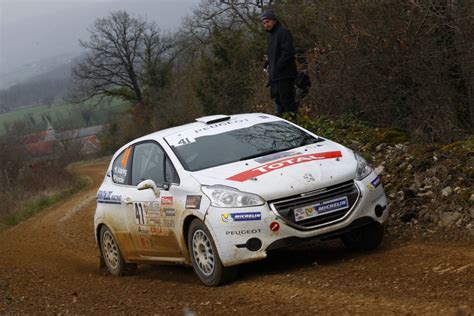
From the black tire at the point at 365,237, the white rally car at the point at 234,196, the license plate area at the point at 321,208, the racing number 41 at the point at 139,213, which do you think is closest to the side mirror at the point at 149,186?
the white rally car at the point at 234,196

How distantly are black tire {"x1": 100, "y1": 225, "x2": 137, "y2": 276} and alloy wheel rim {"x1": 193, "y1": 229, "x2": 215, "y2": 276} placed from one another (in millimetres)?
2130

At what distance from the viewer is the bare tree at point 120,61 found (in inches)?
3000

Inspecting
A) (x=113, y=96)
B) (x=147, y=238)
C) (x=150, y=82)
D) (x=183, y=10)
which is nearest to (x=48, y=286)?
(x=147, y=238)

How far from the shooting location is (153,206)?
27.5ft

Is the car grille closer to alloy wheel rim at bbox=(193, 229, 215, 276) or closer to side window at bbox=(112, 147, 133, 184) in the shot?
alloy wheel rim at bbox=(193, 229, 215, 276)

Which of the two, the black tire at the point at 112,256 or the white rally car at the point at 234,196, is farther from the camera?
the black tire at the point at 112,256

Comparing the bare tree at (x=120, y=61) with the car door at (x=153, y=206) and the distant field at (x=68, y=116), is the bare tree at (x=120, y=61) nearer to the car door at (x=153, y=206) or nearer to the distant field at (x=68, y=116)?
the distant field at (x=68, y=116)

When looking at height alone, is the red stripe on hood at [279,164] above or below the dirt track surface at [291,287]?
above

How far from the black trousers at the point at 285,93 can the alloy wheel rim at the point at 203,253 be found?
558cm

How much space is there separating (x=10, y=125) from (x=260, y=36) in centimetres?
6684

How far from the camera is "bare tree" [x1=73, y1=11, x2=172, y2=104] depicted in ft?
250

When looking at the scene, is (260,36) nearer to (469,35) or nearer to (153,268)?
(469,35)

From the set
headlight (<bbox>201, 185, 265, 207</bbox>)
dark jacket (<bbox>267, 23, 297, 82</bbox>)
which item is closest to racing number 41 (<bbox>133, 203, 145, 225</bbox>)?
headlight (<bbox>201, 185, 265, 207</bbox>)

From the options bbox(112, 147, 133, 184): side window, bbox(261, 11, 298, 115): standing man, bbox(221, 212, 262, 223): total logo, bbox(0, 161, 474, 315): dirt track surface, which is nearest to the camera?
bbox(0, 161, 474, 315): dirt track surface
